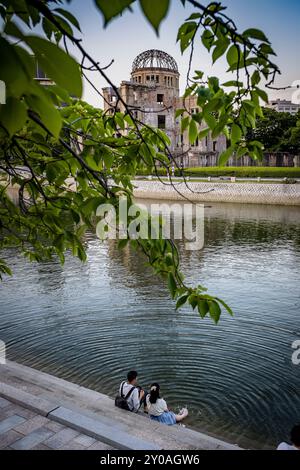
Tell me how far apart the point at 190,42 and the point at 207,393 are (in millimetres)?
7529

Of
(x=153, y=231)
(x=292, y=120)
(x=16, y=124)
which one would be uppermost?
(x=292, y=120)

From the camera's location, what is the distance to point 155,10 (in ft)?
3.33

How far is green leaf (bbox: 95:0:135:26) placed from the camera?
109cm

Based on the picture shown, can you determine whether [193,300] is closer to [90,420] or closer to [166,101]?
[90,420]

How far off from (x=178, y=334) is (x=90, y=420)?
552cm

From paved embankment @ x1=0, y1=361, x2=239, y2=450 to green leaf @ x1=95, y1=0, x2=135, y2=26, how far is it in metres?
5.21

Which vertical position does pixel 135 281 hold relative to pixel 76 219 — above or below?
below

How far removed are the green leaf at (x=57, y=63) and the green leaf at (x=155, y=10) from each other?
0.70 ft

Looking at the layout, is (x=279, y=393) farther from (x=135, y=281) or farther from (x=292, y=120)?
(x=292, y=120)

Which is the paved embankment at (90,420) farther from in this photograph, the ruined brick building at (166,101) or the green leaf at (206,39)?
the ruined brick building at (166,101)

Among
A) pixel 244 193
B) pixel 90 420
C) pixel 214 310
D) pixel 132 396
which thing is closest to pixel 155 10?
pixel 214 310
